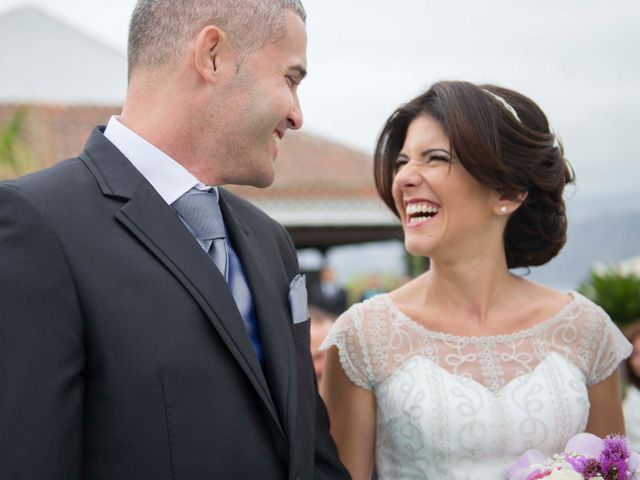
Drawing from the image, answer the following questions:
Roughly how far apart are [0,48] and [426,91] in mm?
5375

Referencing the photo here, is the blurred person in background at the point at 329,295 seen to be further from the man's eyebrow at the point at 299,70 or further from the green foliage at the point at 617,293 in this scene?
the man's eyebrow at the point at 299,70

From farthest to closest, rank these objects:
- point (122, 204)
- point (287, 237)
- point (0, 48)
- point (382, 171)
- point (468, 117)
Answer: point (0, 48) → point (382, 171) → point (468, 117) → point (287, 237) → point (122, 204)

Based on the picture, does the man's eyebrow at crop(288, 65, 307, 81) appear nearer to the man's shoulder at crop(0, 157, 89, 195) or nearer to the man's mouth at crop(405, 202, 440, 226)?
the man's shoulder at crop(0, 157, 89, 195)

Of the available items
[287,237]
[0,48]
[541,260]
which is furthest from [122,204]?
[0,48]

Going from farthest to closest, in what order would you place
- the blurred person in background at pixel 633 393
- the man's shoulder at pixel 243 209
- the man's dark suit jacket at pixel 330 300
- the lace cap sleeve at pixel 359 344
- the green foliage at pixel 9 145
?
1. the man's dark suit jacket at pixel 330 300
2. the green foliage at pixel 9 145
3. the blurred person in background at pixel 633 393
4. the lace cap sleeve at pixel 359 344
5. the man's shoulder at pixel 243 209

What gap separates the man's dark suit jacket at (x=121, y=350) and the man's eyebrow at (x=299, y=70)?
543 millimetres

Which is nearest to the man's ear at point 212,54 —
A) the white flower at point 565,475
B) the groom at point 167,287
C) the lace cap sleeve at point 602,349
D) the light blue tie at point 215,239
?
the groom at point 167,287

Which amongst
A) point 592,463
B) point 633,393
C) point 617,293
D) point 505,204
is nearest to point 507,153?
point 505,204

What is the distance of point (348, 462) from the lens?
2.97 meters

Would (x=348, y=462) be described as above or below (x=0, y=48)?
below

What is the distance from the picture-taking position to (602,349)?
3.04 metres

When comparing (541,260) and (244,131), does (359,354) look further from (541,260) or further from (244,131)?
(244,131)

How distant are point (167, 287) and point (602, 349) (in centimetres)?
184

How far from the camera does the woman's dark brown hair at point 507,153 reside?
2.90m
